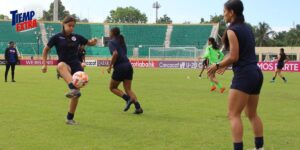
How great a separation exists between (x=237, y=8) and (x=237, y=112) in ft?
4.26

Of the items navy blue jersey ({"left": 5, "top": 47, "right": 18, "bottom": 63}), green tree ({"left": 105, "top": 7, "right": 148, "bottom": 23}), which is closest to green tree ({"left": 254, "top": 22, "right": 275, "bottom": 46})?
green tree ({"left": 105, "top": 7, "right": 148, "bottom": 23})

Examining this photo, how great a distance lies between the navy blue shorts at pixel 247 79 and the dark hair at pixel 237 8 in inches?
23.8

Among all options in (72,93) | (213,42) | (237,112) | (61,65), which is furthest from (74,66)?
(213,42)

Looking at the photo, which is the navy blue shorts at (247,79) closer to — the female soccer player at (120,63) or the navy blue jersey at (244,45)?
the navy blue jersey at (244,45)

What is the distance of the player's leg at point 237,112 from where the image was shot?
5.95 m

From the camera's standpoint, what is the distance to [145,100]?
14406 mm

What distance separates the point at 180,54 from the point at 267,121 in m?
53.0

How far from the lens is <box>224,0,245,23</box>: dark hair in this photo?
19.5 feet

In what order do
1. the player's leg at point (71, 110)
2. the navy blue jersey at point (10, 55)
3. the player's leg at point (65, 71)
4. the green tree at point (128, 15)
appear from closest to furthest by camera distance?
1. the player's leg at point (65, 71)
2. the player's leg at point (71, 110)
3. the navy blue jersey at point (10, 55)
4. the green tree at point (128, 15)

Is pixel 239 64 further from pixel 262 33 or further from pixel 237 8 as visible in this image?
pixel 262 33

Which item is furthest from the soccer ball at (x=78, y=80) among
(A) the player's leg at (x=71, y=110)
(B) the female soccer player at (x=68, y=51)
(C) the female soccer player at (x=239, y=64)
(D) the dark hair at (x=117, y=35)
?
(C) the female soccer player at (x=239, y=64)

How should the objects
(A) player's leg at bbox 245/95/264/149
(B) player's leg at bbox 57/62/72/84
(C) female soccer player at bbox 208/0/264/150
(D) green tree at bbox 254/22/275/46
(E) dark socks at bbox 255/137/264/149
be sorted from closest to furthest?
(C) female soccer player at bbox 208/0/264/150 → (A) player's leg at bbox 245/95/264/149 → (E) dark socks at bbox 255/137/264/149 → (B) player's leg at bbox 57/62/72/84 → (D) green tree at bbox 254/22/275/46

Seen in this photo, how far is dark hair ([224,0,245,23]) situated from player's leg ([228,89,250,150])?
0.89m

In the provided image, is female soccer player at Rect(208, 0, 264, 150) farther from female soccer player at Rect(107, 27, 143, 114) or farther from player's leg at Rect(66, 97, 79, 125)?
female soccer player at Rect(107, 27, 143, 114)
